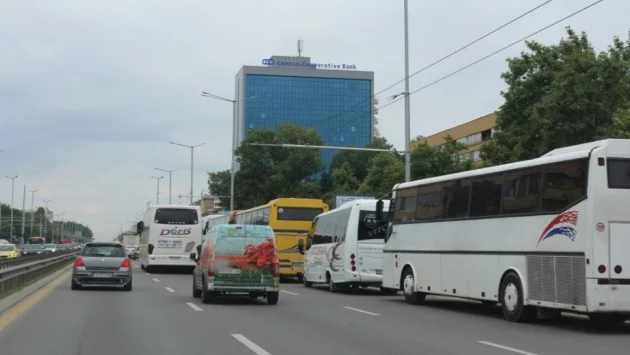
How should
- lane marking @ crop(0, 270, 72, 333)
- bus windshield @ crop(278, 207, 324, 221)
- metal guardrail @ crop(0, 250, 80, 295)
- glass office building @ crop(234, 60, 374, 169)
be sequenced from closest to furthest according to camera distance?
lane marking @ crop(0, 270, 72, 333) → metal guardrail @ crop(0, 250, 80, 295) → bus windshield @ crop(278, 207, 324, 221) → glass office building @ crop(234, 60, 374, 169)

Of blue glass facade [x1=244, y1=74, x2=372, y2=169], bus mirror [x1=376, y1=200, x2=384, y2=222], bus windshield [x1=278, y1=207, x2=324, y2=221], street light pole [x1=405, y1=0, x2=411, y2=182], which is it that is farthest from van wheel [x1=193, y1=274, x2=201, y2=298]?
blue glass facade [x1=244, y1=74, x2=372, y2=169]

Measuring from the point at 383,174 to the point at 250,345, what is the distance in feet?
186

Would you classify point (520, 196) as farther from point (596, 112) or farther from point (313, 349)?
point (596, 112)

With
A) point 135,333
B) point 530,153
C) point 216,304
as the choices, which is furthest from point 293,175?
point 135,333

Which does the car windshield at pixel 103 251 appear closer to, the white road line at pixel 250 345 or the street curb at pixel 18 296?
the street curb at pixel 18 296

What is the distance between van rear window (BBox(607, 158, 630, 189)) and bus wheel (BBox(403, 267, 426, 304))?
25.7ft

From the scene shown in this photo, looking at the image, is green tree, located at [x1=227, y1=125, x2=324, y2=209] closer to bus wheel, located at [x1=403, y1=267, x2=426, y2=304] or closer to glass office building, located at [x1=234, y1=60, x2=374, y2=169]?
glass office building, located at [x1=234, y1=60, x2=374, y2=169]

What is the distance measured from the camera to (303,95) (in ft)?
458

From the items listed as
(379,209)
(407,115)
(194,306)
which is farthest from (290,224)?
(194,306)

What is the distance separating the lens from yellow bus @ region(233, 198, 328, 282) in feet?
111

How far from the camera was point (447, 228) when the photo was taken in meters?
19.2

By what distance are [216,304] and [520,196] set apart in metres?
8.35

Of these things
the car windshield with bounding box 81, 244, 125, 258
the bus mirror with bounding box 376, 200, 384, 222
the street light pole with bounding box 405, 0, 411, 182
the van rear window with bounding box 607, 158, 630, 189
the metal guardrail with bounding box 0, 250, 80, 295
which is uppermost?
the street light pole with bounding box 405, 0, 411, 182

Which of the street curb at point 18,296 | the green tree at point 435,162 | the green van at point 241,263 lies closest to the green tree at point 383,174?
the green tree at point 435,162
